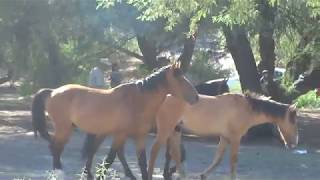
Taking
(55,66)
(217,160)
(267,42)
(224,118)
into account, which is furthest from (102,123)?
(55,66)

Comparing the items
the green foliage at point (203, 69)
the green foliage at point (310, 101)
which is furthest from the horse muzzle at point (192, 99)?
the green foliage at point (310, 101)

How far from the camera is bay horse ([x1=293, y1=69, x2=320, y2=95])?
106ft

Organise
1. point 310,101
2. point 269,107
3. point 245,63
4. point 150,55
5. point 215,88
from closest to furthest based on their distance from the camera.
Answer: point 269,107
point 215,88
point 245,63
point 150,55
point 310,101

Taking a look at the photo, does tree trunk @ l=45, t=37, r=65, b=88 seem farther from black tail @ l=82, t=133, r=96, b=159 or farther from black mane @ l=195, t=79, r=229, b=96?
black tail @ l=82, t=133, r=96, b=159


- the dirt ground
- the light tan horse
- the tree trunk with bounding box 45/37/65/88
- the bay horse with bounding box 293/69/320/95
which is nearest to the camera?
the light tan horse

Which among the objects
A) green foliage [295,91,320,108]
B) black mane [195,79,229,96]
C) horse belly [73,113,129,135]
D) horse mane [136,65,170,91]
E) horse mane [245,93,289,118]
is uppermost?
green foliage [295,91,320,108]

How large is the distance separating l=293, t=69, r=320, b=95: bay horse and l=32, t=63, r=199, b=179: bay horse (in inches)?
800

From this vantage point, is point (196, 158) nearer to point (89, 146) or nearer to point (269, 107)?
point (269, 107)

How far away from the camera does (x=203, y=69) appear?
1351 inches

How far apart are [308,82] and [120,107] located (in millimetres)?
22561

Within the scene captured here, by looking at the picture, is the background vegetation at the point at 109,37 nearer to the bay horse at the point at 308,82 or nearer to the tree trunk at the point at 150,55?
the tree trunk at the point at 150,55

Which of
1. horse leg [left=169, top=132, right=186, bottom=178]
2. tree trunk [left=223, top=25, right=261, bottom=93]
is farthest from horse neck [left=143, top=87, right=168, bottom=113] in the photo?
tree trunk [left=223, top=25, right=261, bottom=93]

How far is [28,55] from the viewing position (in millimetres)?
26312

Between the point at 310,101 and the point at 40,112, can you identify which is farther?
the point at 310,101
